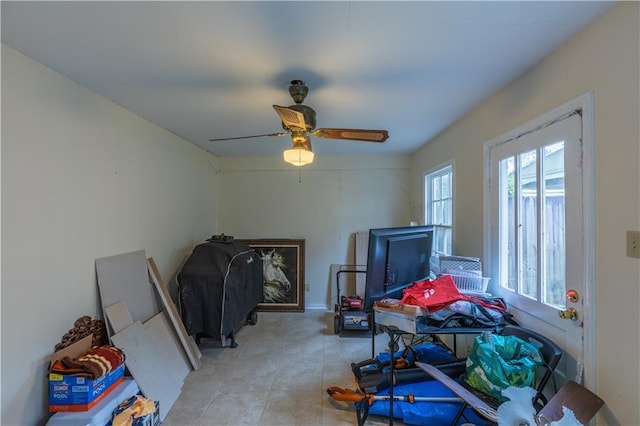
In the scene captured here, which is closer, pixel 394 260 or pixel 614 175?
pixel 614 175

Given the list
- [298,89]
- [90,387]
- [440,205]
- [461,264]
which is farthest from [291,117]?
[440,205]

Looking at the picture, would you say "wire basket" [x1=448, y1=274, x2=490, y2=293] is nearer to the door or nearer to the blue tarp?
the door

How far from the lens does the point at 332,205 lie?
4.73 meters

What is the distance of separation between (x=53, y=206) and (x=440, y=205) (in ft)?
12.1

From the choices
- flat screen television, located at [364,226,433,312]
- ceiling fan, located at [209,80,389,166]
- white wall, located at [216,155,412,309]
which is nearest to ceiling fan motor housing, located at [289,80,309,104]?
ceiling fan, located at [209,80,389,166]

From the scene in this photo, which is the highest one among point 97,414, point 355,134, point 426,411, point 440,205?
point 355,134

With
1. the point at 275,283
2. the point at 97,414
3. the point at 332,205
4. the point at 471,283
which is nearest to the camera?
the point at 97,414

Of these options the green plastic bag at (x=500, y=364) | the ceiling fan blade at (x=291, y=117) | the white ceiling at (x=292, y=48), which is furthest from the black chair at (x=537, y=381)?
the ceiling fan blade at (x=291, y=117)

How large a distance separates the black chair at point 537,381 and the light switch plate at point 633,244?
2.18 feet

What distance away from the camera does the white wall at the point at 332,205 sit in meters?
4.71

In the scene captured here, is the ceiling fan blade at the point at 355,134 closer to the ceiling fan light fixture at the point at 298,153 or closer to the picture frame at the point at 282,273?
the ceiling fan light fixture at the point at 298,153

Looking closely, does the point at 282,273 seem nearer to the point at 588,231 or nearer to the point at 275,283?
the point at 275,283

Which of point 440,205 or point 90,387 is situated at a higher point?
point 440,205

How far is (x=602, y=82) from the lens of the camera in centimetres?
142
